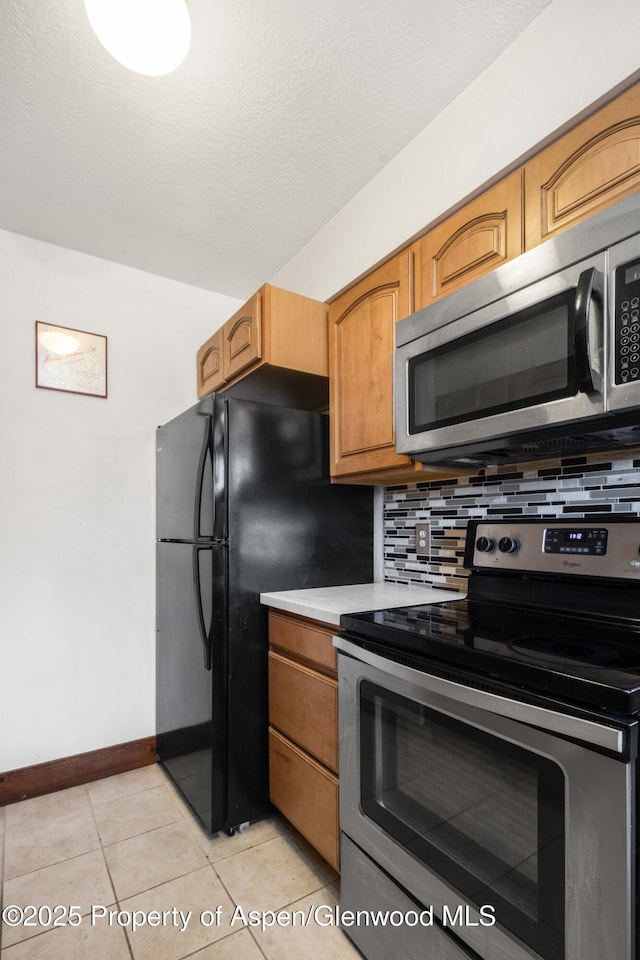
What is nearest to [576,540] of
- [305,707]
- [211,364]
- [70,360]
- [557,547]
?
[557,547]

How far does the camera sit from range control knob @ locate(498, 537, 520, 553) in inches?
58.7

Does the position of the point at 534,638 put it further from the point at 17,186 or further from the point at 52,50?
the point at 17,186

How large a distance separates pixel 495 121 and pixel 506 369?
0.78 meters

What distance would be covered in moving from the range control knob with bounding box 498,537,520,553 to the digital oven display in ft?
0.29

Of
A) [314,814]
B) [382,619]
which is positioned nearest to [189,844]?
[314,814]

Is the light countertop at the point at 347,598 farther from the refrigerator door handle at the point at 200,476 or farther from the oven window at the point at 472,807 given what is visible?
the refrigerator door handle at the point at 200,476

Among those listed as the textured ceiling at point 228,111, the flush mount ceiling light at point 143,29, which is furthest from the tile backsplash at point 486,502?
the flush mount ceiling light at point 143,29

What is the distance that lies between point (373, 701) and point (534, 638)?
442 mm

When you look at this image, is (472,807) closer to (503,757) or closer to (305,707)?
(503,757)

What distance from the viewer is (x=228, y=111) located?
1618mm

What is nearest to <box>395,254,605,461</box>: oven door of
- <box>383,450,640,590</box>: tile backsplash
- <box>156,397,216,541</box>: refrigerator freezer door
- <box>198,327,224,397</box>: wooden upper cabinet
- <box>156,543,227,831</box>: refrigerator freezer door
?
<box>383,450,640,590</box>: tile backsplash

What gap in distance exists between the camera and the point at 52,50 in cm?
140

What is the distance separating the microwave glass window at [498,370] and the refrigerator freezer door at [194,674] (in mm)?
911

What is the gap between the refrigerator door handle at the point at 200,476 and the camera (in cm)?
187
